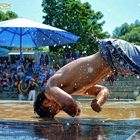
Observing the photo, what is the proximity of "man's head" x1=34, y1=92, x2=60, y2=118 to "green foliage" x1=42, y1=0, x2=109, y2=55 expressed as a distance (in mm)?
30344

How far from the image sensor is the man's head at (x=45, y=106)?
5.71 meters

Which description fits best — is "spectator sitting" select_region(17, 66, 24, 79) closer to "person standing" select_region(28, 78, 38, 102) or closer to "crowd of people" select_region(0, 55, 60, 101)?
"crowd of people" select_region(0, 55, 60, 101)

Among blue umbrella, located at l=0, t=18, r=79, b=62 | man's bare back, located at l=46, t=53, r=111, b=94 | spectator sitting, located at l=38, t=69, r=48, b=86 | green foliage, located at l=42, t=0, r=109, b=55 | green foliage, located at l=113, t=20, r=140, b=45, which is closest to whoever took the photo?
man's bare back, located at l=46, t=53, r=111, b=94

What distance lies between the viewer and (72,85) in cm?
568

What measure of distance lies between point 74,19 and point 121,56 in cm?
3235

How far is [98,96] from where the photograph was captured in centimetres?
593

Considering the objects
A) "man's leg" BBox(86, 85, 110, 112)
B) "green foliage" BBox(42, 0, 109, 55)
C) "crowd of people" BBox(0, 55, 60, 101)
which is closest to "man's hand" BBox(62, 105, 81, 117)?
"man's leg" BBox(86, 85, 110, 112)

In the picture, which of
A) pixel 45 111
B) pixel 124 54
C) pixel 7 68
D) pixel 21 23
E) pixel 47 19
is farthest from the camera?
pixel 47 19

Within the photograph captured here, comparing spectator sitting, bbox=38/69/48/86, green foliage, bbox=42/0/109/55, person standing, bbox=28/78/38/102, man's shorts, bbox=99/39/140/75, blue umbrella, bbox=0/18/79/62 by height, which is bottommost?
person standing, bbox=28/78/38/102

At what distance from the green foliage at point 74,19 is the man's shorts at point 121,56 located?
3070cm

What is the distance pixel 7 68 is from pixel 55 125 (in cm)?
1743

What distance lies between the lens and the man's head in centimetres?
571

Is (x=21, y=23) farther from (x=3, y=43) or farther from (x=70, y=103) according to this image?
(x=70, y=103)

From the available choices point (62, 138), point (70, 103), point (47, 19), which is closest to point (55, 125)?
point (70, 103)
